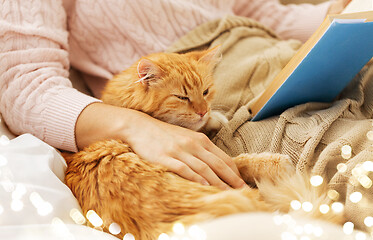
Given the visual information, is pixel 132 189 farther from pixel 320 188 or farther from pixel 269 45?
pixel 269 45

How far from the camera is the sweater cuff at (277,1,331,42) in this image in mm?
1508

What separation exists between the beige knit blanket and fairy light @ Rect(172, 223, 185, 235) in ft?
1.16

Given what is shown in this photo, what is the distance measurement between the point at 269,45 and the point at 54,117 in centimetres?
89

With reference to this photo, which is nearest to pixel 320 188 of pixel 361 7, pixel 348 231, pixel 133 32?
pixel 348 231

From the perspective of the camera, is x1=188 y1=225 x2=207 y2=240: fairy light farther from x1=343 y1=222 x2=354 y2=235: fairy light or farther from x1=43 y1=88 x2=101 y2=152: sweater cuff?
x1=43 y1=88 x2=101 y2=152: sweater cuff

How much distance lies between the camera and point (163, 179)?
73 centimetres

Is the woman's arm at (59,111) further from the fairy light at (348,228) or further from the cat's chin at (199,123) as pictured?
the fairy light at (348,228)

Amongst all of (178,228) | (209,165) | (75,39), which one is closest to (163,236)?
(178,228)

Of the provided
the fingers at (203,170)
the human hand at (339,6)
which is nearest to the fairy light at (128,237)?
the fingers at (203,170)

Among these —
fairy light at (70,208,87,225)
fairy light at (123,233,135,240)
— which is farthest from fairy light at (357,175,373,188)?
fairy light at (70,208,87,225)

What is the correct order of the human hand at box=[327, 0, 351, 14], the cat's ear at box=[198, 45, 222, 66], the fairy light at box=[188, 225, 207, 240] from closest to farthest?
the fairy light at box=[188, 225, 207, 240]
the cat's ear at box=[198, 45, 222, 66]
the human hand at box=[327, 0, 351, 14]

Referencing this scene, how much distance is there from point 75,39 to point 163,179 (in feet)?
2.69

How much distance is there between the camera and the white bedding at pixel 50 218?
1.93 ft

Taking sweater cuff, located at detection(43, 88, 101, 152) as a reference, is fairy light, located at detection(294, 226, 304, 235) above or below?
above
